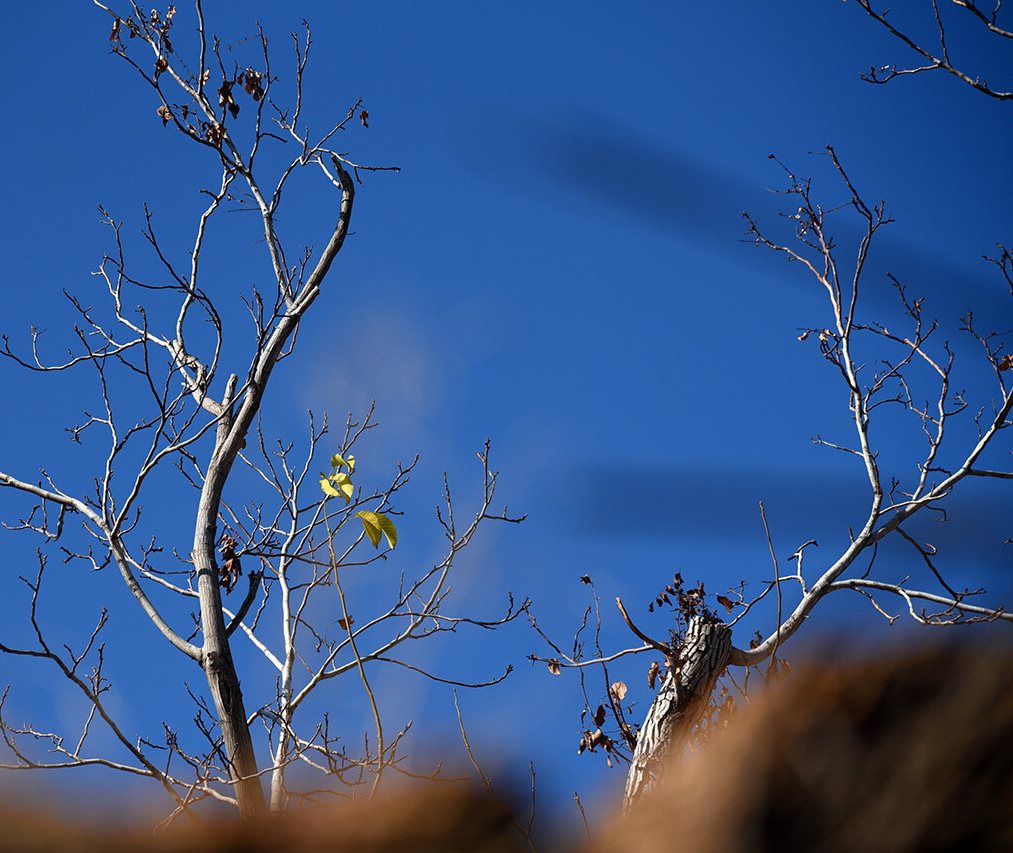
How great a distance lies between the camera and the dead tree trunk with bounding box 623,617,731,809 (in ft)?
9.69

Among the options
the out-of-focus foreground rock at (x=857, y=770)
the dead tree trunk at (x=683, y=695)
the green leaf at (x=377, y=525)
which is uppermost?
the green leaf at (x=377, y=525)

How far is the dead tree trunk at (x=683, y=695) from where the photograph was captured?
295 cm

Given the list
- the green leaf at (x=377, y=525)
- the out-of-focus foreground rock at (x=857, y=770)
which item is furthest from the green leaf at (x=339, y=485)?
the out-of-focus foreground rock at (x=857, y=770)

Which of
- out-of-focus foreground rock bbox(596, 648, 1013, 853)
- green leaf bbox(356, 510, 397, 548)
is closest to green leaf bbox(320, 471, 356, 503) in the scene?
green leaf bbox(356, 510, 397, 548)

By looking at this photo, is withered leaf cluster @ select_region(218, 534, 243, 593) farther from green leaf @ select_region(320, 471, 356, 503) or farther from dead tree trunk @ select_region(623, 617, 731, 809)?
dead tree trunk @ select_region(623, 617, 731, 809)

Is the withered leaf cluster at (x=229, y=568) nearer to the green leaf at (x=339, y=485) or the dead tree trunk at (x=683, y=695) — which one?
the green leaf at (x=339, y=485)

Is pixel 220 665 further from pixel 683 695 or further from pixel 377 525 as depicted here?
pixel 683 695

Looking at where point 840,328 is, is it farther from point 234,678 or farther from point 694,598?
point 234,678

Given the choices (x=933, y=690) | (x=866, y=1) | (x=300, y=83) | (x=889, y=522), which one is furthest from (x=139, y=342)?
(x=933, y=690)

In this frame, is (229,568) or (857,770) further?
(229,568)

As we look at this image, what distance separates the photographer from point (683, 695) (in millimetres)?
3141

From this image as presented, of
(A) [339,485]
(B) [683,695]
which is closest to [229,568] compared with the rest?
(A) [339,485]

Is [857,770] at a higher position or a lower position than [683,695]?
lower

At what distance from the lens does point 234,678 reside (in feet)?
10.1
